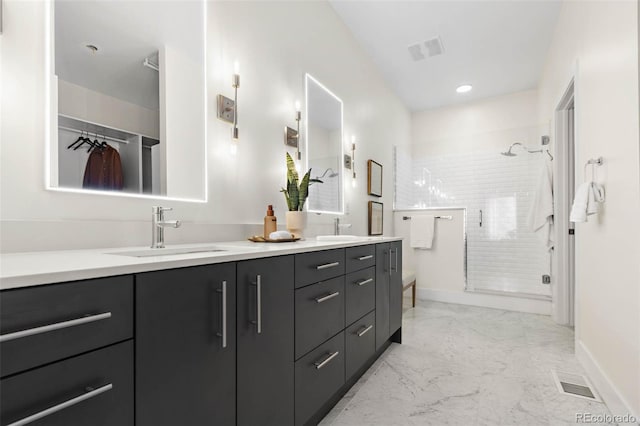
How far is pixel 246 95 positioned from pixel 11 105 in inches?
41.8

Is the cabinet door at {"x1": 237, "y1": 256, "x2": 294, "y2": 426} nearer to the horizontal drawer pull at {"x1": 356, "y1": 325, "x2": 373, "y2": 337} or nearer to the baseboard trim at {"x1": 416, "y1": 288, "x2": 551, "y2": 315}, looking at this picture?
the horizontal drawer pull at {"x1": 356, "y1": 325, "x2": 373, "y2": 337}

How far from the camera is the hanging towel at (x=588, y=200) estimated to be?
175 centimetres

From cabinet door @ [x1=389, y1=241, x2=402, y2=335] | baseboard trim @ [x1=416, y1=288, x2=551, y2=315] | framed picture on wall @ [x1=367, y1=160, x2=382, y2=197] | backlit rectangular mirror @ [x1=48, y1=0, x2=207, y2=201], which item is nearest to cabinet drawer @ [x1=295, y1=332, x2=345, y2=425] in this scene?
cabinet door @ [x1=389, y1=241, x2=402, y2=335]

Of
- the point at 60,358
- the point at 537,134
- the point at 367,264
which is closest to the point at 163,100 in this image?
the point at 60,358

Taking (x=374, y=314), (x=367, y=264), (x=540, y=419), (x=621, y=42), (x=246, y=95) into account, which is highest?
(x=621, y=42)

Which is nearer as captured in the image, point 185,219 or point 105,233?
point 105,233

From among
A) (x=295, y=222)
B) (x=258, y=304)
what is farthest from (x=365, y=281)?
(x=258, y=304)

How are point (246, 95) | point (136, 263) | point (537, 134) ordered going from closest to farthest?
point (136, 263) < point (246, 95) < point (537, 134)

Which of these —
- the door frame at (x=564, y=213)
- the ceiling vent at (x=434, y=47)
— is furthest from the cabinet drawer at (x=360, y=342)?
the ceiling vent at (x=434, y=47)

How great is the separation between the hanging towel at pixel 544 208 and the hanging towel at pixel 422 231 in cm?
105

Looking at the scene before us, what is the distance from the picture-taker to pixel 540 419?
151 cm

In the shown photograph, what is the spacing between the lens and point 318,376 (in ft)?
4.57

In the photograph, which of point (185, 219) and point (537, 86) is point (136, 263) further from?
point (537, 86)

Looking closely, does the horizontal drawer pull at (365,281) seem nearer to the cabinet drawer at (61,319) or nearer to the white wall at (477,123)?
the cabinet drawer at (61,319)
